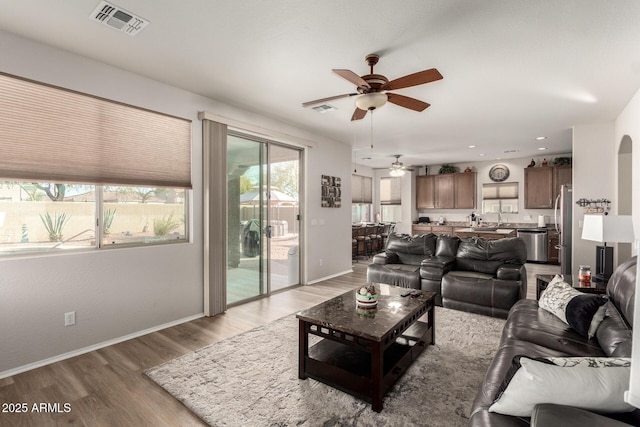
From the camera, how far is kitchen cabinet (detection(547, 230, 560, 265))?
756 cm

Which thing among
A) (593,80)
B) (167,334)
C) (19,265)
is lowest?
(167,334)

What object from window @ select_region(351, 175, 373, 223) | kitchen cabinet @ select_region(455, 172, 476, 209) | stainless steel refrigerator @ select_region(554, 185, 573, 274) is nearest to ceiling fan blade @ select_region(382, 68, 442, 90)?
stainless steel refrigerator @ select_region(554, 185, 573, 274)

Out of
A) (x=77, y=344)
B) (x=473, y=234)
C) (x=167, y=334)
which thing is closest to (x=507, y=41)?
(x=167, y=334)

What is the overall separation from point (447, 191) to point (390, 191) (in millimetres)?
1796

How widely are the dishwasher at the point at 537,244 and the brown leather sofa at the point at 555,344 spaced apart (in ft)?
19.2

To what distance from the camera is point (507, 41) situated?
2646 mm

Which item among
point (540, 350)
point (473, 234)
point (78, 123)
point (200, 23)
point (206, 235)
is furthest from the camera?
point (473, 234)

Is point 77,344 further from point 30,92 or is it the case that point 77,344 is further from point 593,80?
point 593,80

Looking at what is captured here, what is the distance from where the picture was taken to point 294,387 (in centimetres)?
237

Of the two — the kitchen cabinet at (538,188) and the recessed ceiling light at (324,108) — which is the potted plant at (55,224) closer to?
the recessed ceiling light at (324,108)

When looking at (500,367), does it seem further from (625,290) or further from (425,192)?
(425,192)

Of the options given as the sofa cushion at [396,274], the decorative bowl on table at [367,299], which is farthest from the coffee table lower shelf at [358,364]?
the sofa cushion at [396,274]

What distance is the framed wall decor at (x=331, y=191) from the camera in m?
6.00

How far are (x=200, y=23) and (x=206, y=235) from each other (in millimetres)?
2371
